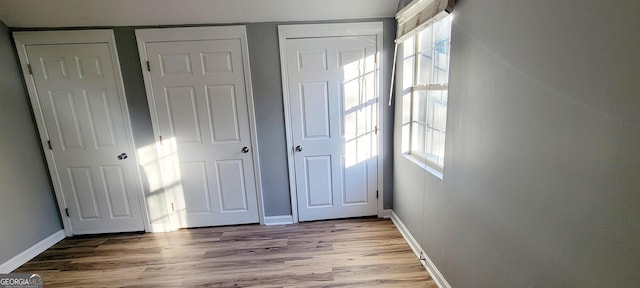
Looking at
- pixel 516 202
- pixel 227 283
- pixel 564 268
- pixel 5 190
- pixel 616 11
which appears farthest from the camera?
pixel 5 190

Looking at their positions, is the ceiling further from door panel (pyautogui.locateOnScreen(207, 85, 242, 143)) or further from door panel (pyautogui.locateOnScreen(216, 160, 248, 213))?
door panel (pyautogui.locateOnScreen(216, 160, 248, 213))

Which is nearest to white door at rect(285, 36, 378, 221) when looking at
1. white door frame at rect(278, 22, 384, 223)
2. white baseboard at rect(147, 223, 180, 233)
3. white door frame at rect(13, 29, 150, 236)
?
white door frame at rect(278, 22, 384, 223)

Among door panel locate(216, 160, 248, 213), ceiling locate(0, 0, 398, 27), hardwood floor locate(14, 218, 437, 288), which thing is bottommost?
hardwood floor locate(14, 218, 437, 288)

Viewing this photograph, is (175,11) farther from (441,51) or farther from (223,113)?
(441,51)

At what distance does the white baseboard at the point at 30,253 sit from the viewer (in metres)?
2.29

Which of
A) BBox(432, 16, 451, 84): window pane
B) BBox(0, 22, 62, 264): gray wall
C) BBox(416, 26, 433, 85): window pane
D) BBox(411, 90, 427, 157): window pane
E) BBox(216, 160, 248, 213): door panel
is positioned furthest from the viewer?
BBox(216, 160, 248, 213): door panel

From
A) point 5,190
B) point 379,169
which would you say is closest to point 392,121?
point 379,169

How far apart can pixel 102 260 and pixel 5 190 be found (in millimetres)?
1029

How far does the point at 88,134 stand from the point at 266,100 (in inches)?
72.2

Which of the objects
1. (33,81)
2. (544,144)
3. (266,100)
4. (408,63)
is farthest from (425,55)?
(33,81)

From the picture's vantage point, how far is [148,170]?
2783 millimetres

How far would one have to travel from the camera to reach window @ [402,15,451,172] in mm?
1898

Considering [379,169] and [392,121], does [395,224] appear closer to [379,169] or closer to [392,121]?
[379,169]

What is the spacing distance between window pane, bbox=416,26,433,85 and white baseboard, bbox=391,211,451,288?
1.41 m
